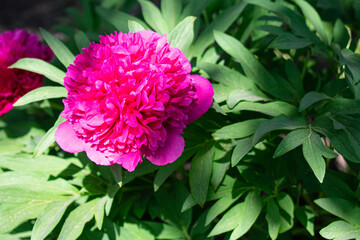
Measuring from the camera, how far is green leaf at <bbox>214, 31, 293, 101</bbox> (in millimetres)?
1260

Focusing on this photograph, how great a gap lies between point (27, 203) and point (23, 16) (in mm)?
3470

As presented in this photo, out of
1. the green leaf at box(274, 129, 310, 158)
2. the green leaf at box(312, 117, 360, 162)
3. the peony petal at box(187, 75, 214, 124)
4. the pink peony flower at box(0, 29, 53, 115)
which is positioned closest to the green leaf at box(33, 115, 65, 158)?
the pink peony flower at box(0, 29, 53, 115)

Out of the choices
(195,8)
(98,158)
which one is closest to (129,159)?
(98,158)

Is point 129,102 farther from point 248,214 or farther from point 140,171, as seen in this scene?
point 248,214

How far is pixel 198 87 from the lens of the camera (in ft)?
3.47

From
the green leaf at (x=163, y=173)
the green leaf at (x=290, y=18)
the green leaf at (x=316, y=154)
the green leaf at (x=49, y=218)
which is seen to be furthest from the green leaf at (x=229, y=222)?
the green leaf at (x=290, y=18)

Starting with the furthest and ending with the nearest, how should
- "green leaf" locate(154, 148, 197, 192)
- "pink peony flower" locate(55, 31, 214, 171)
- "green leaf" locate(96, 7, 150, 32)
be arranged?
"green leaf" locate(96, 7, 150, 32), "green leaf" locate(154, 148, 197, 192), "pink peony flower" locate(55, 31, 214, 171)

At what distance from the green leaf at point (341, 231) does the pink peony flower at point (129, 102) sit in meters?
0.47

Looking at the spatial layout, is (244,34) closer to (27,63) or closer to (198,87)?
(198,87)

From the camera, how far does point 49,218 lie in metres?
1.17

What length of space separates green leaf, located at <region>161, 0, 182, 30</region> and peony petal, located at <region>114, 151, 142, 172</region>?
2.08 ft

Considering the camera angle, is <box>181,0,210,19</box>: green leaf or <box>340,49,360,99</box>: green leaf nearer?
<box>340,49,360,99</box>: green leaf

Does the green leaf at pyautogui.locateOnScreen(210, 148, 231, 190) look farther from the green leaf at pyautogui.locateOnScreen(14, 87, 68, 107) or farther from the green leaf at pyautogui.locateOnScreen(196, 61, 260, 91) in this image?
the green leaf at pyautogui.locateOnScreen(14, 87, 68, 107)

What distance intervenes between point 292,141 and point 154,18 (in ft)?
2.23
